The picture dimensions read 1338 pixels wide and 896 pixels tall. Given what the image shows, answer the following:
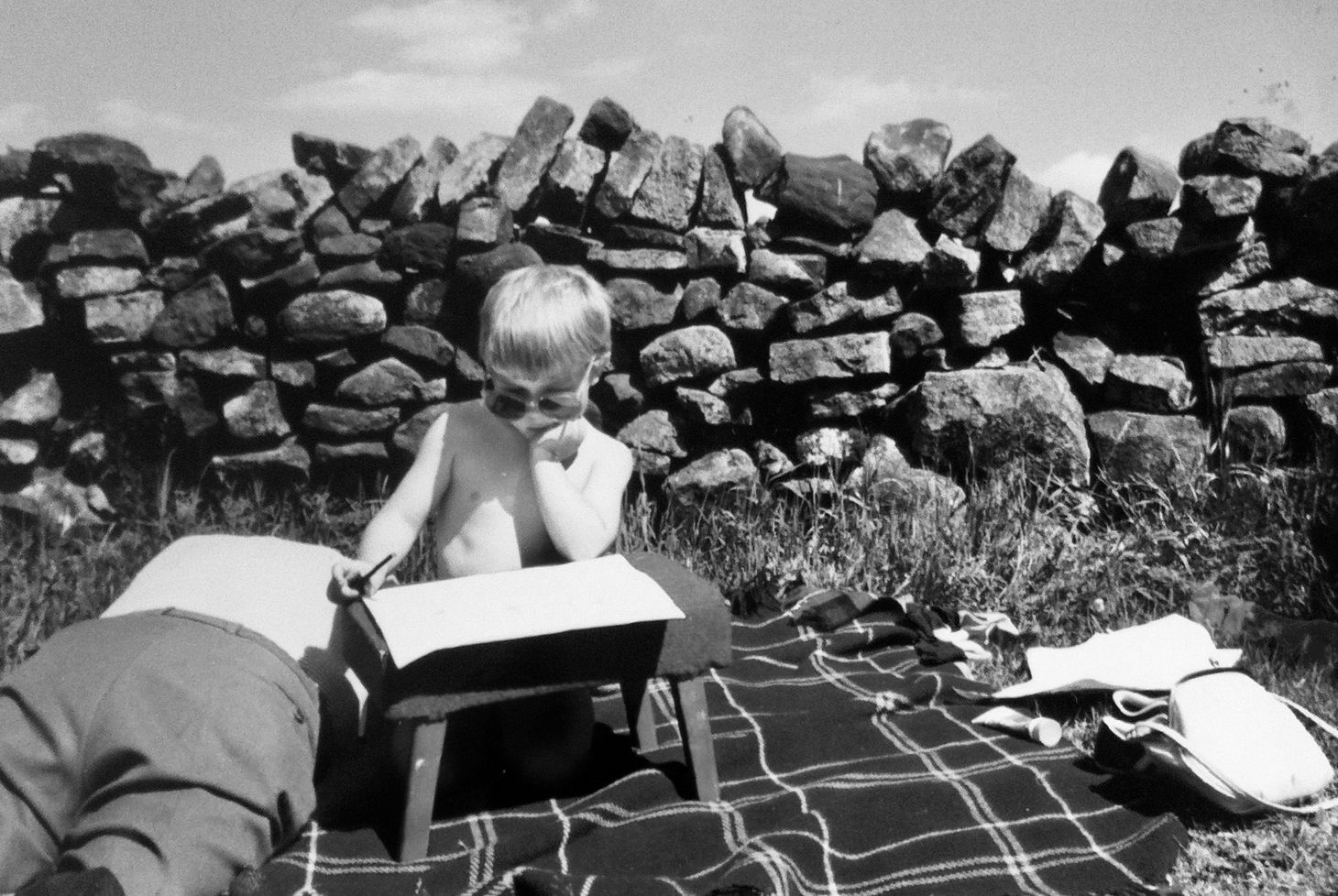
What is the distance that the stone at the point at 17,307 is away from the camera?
414cm

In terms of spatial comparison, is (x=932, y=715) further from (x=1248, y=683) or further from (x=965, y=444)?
(x=965, y=444)

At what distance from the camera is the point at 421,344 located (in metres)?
4.21

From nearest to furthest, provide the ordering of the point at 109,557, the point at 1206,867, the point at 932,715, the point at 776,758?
the point at 1206,867 → the point at 776,758 → the point at 932,715 → the point at 109,557

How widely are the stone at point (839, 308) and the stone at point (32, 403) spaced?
9.32 ft

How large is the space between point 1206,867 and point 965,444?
2.18 meters

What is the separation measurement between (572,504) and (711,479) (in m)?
1.79

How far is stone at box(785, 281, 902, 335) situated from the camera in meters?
4.24

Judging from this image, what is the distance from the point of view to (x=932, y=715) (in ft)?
9.30

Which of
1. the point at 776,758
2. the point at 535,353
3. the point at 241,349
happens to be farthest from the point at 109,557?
the point at 776,758

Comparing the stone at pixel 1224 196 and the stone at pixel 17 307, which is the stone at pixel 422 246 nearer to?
the stone at pixel 17 307

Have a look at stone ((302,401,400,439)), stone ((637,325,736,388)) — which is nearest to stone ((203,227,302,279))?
stone ((302,401,400,439))

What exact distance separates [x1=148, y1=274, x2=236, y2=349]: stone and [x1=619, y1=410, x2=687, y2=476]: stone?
159 centimetres

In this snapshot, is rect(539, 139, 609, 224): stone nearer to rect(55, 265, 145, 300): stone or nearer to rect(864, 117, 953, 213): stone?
rect(864, 117, 953, 213): stone

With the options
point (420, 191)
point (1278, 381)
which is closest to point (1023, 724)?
point (1278, 381)
